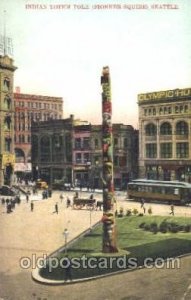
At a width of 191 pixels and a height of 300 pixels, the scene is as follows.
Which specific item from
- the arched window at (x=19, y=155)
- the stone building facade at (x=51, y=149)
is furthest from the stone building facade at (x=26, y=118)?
the stone building facade at (x=51, y=149)

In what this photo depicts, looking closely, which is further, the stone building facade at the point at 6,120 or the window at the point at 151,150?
the window at the point at 151,150

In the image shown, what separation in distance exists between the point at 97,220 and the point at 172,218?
1176 mm

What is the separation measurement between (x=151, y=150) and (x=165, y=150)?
0.92 feet

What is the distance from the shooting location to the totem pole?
26.2 feet

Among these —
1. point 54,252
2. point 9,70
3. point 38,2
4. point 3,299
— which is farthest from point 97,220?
point 38,2

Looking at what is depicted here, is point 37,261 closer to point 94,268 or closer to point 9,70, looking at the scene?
point 94,268

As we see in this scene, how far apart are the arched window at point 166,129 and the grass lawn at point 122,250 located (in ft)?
6.33

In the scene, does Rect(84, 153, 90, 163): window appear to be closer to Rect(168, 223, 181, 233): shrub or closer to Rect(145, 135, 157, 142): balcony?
Rect(145, 135, 157, 142): balcony

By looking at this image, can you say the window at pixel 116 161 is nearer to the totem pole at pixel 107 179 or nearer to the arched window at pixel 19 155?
the totem pole at pixel 107 179

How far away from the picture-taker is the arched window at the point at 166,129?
10.1 metres

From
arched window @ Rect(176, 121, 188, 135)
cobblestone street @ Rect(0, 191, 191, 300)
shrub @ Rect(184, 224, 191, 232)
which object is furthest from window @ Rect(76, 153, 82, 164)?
shrub @ Rect(184, 224, 191, 232)

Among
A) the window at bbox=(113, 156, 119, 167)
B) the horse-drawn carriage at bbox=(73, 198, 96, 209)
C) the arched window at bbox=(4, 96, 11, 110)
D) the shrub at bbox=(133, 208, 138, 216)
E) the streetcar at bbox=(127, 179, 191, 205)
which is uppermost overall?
the arched window at bbox=(4, 96, 11, 110)

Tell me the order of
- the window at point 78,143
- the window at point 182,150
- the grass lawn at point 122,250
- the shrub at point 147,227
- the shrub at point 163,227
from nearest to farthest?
the grass lawn at point 122,250
the shrub at point 163,227
the shrub at point 147,227
the window at point 182,150
the window at point 78,143

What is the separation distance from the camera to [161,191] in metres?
10.9
